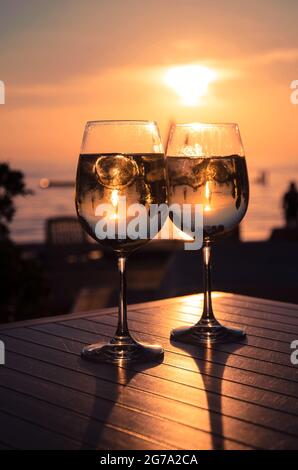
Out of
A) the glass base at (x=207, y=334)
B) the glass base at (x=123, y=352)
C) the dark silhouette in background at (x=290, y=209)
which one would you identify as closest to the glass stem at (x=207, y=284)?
the glass base at (x=207, y=334)

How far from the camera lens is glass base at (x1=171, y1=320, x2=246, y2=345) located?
146cm

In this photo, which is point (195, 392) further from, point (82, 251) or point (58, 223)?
point (58, 223)

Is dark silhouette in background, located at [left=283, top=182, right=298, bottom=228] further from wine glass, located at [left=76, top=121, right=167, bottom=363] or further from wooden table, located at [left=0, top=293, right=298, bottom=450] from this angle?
wine glass, located at [left=76, top=121, right=167, bottom=363]

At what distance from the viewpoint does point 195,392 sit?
111 centimetres

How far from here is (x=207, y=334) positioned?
4.89 feet

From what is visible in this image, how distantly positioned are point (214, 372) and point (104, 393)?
0.68 ft

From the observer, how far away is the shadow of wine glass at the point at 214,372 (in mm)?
951

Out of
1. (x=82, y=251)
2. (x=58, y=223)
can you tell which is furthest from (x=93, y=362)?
(x=58, y=223)

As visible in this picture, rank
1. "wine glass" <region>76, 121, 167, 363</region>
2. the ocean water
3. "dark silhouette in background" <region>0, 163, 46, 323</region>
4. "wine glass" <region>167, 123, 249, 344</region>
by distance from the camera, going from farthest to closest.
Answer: the ocean water < "dark silhouette in background" <region>0, 163, 46, 323</region> < "wine glass" <region>167, 123, 249, 344</region> < "wine glass" <region>76, 121, 167, 363</region>

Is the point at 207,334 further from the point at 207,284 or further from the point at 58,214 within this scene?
the point at 58,214

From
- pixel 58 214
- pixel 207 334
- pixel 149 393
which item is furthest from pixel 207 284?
pixel 58 214

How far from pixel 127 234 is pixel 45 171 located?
64392 mm

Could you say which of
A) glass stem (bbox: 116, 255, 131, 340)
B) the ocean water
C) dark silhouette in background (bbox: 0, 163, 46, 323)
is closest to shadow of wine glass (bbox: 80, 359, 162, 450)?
glass stem (bbox: 116, 255, 131, 340)

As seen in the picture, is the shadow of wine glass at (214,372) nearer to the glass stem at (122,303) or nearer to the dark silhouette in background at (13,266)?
the glass stem at (122,303)
